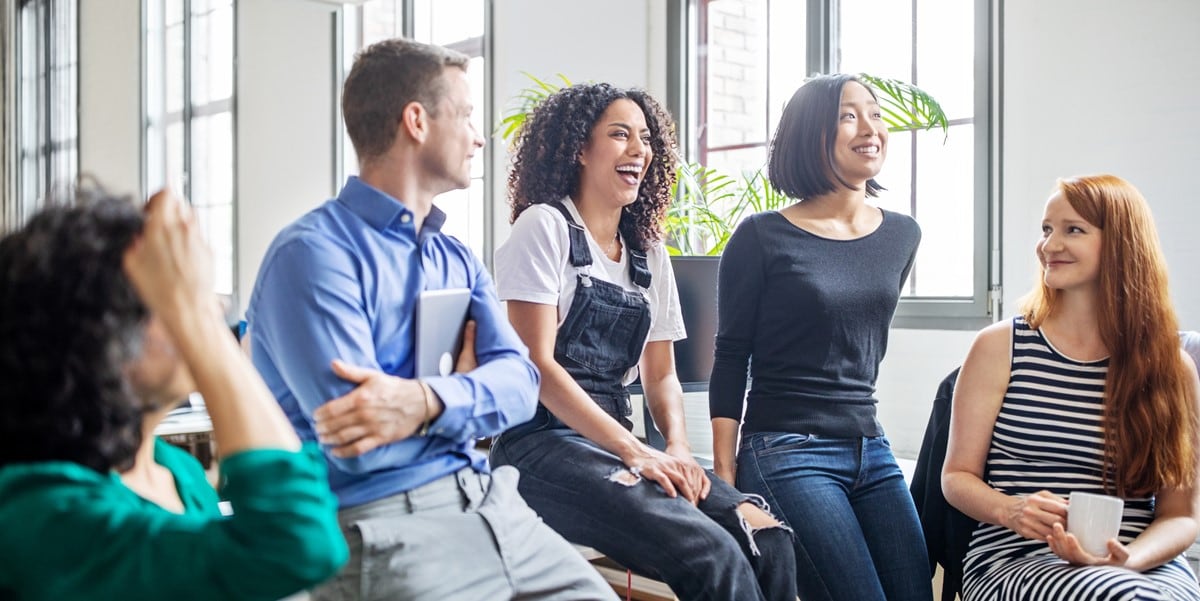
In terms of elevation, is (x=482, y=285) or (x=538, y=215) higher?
(x=538, y=215)

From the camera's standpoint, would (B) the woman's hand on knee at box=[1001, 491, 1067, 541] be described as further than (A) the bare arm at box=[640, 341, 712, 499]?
No

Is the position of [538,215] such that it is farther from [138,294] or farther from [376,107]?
[138,294]

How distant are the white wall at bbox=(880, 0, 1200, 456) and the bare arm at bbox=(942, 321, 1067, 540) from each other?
A: 1.12 metres

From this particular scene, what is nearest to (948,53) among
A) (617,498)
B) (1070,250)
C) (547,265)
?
(1070,250)

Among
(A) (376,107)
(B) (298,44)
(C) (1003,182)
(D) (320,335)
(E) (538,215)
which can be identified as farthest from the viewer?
(B) (298,44)

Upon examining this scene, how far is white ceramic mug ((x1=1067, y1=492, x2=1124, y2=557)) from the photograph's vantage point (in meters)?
1.78

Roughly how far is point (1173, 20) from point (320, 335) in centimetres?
259

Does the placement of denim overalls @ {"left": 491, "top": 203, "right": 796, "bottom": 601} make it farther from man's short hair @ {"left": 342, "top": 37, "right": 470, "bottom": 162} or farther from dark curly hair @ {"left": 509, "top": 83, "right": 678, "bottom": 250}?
man's short hair @ {"left": 342, "top": 37, "right": 470, "bottom": 162}

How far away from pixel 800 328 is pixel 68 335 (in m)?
1.50

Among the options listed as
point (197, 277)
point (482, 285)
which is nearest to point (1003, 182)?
point (482, 285)

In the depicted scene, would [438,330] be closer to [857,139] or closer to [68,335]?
[68,335]

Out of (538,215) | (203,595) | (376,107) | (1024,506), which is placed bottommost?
(1024,506)

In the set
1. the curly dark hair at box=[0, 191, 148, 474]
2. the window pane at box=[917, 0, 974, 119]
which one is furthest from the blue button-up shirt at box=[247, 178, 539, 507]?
the window pane at box=[917, 0, 974, 119]

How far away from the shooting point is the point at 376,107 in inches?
66.1
